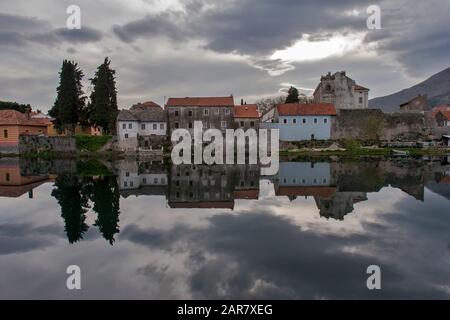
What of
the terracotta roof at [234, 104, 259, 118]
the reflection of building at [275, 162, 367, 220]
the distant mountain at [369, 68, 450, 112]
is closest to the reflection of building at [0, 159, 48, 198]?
the reflection of building at [275, 162, 367, 220]

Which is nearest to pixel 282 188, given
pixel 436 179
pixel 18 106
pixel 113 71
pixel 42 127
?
pixel 436 179

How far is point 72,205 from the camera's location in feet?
50.8

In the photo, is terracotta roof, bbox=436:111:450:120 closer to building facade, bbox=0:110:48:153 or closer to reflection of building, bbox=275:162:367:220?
reflection of building, bbox=275:162:367:220

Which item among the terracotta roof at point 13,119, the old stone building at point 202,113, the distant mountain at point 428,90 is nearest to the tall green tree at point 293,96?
the old stone building at point 202,113

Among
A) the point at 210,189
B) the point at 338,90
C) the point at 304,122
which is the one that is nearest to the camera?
the point at 210,189

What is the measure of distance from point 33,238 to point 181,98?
4147 cm

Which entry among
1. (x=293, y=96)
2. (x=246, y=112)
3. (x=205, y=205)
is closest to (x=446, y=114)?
(x=293, y=96)

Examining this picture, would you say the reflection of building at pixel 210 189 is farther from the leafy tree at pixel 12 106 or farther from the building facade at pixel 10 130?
the leafy tree at pixel 12 106

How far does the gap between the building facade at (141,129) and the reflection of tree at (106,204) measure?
24.9 metres

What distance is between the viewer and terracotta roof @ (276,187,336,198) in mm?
18297

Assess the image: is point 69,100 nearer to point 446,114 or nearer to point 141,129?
point 141,129

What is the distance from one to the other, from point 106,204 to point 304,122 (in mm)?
37998

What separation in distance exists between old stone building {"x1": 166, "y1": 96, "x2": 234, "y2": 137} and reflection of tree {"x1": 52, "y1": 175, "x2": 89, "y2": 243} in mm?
26252

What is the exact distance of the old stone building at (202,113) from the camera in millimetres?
49156
